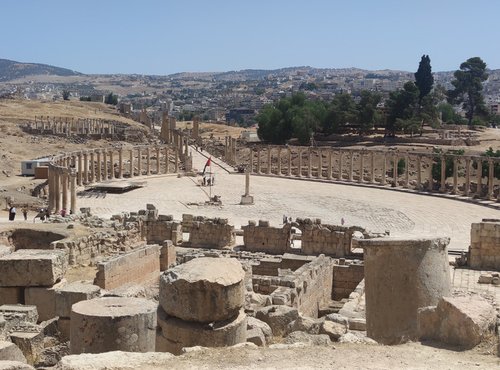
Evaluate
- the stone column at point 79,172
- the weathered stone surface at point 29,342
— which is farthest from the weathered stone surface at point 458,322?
the stone column at point 79,172

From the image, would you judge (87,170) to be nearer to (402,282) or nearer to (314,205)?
(314,205)

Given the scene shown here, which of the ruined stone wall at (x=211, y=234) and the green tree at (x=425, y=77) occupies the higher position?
the green tree at (x=425, y=77)

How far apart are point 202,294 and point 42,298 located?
22.8ft

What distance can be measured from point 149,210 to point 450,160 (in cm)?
3739

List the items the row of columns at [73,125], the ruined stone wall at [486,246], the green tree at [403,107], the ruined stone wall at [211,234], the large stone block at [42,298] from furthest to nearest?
1. the row of columns at [73,125]
2. the green tree at [403,107]
3. the ruined stone wall at [211,234]
4. the ruined stone wall at [486,246]
5. the large stone block at [42,298]

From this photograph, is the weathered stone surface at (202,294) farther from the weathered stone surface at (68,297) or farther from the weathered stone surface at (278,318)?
the weathered stone surface at (68,297)

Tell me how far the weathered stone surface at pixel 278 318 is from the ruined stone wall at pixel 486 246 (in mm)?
15408

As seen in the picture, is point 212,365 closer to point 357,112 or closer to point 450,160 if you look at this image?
point 450,160

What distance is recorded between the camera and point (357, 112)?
78688 mm

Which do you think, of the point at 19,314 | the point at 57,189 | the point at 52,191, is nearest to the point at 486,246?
the point at 19,314

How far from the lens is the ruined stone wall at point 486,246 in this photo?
87.5ft

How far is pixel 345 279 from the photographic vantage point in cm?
2317

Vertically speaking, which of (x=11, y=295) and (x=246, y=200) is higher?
(x=11, y=295)

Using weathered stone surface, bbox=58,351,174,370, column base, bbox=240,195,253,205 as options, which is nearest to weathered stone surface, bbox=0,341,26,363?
weathered stone surface, bbox=58,351,174,370
